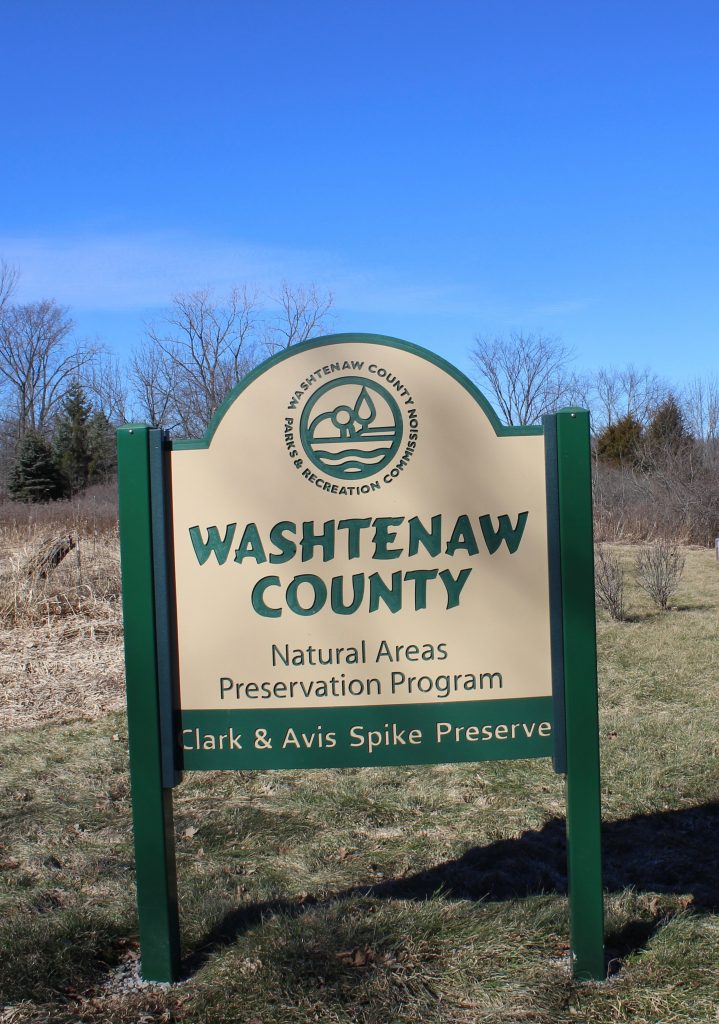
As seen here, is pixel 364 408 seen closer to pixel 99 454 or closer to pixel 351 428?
pixel 351 428

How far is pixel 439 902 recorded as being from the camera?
3369mm

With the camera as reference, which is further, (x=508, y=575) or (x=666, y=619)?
(x=666, y=619)

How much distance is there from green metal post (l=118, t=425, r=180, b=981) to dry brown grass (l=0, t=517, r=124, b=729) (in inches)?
151

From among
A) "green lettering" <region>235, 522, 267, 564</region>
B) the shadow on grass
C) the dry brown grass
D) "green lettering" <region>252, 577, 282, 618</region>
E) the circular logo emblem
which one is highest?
the circular logo emblem

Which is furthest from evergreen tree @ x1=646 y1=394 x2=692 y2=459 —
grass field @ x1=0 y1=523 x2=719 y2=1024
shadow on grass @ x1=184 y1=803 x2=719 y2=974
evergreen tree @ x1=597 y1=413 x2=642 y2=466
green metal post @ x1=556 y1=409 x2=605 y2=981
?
green metal post @ x1=556 y1=409 x2=605 y2=981

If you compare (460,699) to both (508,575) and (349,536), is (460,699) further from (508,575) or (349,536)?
(349,536)

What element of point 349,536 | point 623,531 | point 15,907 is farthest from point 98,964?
point 623,531

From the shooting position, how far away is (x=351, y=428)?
290 cm

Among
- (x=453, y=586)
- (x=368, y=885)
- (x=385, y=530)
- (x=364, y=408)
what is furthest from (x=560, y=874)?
(x=364, y=408)

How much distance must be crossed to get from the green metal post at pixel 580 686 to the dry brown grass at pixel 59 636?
4.54 meters

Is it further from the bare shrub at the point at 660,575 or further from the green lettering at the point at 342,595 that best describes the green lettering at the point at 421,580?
the bare shrub at the point at 660,575

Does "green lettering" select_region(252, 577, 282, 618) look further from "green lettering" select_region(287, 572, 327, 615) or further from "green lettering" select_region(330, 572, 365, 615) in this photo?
"green lettering" select_region(330, 572, 365, 615)

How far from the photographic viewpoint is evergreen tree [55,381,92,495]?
121ft

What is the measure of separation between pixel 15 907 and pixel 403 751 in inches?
69.4
